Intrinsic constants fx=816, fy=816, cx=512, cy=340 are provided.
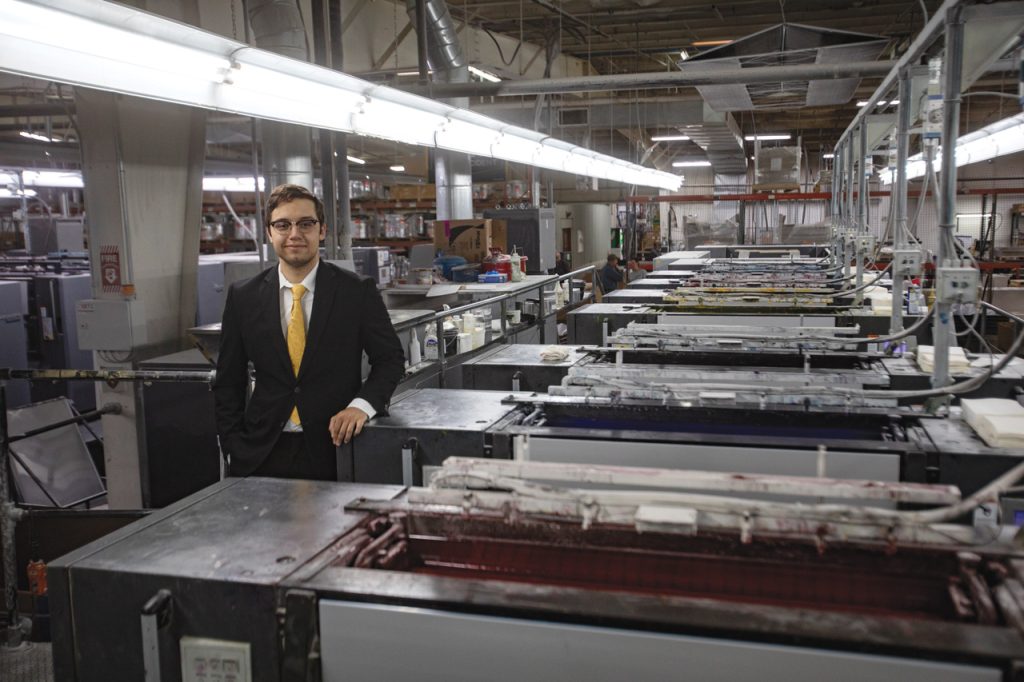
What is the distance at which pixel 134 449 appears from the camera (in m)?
4.98

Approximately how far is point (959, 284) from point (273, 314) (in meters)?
1.86

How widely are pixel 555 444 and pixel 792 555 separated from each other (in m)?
0.71

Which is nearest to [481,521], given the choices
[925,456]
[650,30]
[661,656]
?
[661,656]

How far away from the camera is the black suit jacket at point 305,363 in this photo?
2178mm

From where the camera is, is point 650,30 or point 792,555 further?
point 650,30

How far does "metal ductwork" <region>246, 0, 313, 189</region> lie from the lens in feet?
14.8

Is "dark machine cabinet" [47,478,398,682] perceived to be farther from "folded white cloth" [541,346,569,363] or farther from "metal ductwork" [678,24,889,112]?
"metal ductwork" [678,24,889,112]

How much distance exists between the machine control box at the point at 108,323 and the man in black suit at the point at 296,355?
2.94m

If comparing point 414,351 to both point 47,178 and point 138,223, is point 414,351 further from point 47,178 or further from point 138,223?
point 47,178

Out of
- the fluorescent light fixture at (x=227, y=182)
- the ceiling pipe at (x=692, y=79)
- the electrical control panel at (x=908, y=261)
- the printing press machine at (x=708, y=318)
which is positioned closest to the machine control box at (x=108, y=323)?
the ceiling pipe at (x=692, y=79)

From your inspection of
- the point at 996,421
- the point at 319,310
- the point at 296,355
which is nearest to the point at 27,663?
the point at 296,355

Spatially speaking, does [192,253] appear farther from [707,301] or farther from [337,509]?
[337,509]

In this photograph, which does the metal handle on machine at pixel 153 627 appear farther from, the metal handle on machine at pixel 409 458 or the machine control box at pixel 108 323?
the machine control box at pixel 108 323

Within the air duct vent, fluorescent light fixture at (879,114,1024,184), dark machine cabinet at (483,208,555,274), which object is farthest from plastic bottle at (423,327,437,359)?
the air duct vent
